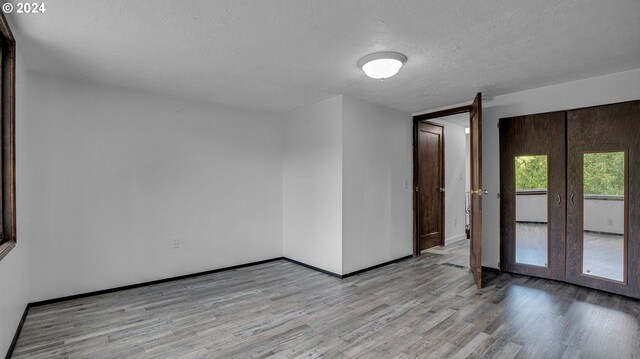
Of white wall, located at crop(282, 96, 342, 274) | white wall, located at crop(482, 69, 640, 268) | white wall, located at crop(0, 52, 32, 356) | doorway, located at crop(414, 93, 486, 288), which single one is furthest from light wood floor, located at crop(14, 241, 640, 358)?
doorway, located at crop(414, 93, 486, 288)

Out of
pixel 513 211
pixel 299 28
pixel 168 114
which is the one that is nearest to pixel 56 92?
pixel 168 114

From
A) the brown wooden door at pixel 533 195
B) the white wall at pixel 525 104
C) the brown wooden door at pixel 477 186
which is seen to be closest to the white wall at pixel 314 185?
the brown wooden door at pixel 477 186

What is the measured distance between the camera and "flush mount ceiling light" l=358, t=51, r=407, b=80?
2557 mm

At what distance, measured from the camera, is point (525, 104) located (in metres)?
3.75

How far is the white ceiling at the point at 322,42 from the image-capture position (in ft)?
6.27

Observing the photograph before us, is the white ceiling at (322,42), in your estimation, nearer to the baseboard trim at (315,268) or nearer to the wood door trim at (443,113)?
the wood door trim at (443,113)

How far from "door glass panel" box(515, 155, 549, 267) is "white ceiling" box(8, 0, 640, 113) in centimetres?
102

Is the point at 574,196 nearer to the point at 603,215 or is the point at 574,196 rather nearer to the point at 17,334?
the point at 603,215

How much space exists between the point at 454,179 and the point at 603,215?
8.60 ft

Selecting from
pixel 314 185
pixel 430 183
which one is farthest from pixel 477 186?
pixel 314 185

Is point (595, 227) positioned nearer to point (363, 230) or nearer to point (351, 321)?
point (363, 230)

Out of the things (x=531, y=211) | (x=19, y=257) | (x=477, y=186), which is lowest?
(x=19, y=257)

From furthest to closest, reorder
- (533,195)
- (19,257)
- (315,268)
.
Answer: (315,268)
(533,195)
(19,257)

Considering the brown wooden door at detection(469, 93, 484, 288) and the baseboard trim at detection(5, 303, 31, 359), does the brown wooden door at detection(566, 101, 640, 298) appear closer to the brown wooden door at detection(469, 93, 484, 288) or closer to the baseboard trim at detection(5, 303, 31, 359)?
the brown wooden door at detection(469, 93, 484, 288)
